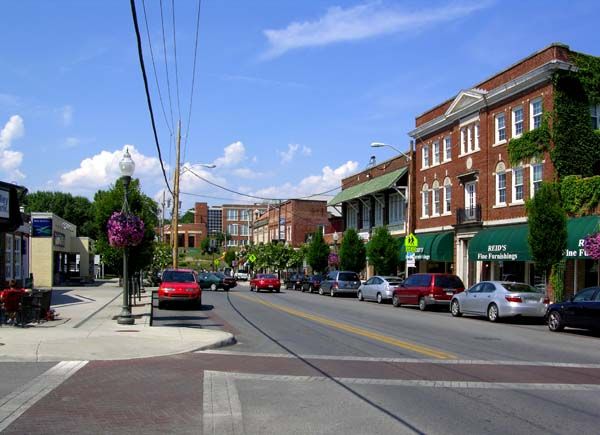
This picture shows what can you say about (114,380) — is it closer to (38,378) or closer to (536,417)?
(38,378)

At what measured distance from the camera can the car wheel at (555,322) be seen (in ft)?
62.9

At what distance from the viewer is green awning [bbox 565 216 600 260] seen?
25172mm

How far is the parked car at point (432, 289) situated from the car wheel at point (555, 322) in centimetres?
867

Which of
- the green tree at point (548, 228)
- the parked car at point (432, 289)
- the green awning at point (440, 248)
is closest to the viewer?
the green tree at point (548, 228)

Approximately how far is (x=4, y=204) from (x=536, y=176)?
23.1m

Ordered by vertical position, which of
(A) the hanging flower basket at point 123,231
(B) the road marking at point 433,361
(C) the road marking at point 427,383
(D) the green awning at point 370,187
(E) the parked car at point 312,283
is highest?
(D) the green awning at point 370,187

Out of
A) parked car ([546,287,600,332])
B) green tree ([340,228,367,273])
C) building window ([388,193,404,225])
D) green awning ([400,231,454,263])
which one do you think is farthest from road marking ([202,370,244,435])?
green tree ([340,228,367,273])

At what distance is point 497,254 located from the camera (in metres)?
31.7

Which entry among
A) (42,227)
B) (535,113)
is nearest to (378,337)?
(535,113)

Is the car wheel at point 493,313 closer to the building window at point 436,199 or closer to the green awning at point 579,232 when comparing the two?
the green awning at point 579,232

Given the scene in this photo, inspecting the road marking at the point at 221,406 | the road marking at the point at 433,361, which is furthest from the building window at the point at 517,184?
the road marking at the point at 221,406

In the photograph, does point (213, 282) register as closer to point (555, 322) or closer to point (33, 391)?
point (555, 322)

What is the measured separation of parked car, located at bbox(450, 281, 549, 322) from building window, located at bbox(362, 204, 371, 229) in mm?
29192

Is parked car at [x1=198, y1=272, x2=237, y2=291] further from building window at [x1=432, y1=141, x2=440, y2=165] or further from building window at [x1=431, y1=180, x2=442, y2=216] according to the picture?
building window at [x1=432, y1=141, x2=440, y2=165]
